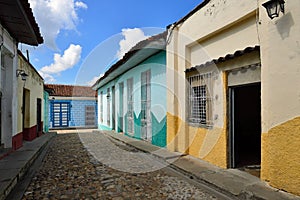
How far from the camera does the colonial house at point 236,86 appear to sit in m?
3.68

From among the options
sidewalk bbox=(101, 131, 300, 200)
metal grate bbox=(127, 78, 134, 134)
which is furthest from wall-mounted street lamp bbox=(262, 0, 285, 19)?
metal grate bbox=(127, 78, 134, 134)

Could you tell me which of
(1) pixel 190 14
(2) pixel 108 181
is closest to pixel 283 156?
(2) pixel 108 181

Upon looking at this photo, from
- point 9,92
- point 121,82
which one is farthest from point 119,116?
point 9,92

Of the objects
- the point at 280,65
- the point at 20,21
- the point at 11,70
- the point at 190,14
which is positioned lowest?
the point at 280,65

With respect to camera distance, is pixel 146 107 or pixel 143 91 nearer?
pixel 146 107

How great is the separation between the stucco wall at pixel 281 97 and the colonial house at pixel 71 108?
20.8m

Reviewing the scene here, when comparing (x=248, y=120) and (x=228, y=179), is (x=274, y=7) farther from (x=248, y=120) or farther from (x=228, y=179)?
(x=248, y=120)

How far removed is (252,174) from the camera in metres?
4.84

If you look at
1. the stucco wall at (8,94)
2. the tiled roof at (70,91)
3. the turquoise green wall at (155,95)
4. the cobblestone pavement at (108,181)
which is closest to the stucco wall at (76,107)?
the tiled roof at (70,91)

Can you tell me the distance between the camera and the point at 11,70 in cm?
713

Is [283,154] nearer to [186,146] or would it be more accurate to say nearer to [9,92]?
[186,146]

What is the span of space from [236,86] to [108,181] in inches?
137

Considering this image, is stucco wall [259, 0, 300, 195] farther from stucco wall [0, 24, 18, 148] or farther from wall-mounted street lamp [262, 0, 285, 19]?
stucco wall [0, 24, 18, 148]

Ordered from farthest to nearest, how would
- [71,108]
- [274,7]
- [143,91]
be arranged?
[71,108]
[143,91]
[274,7]
